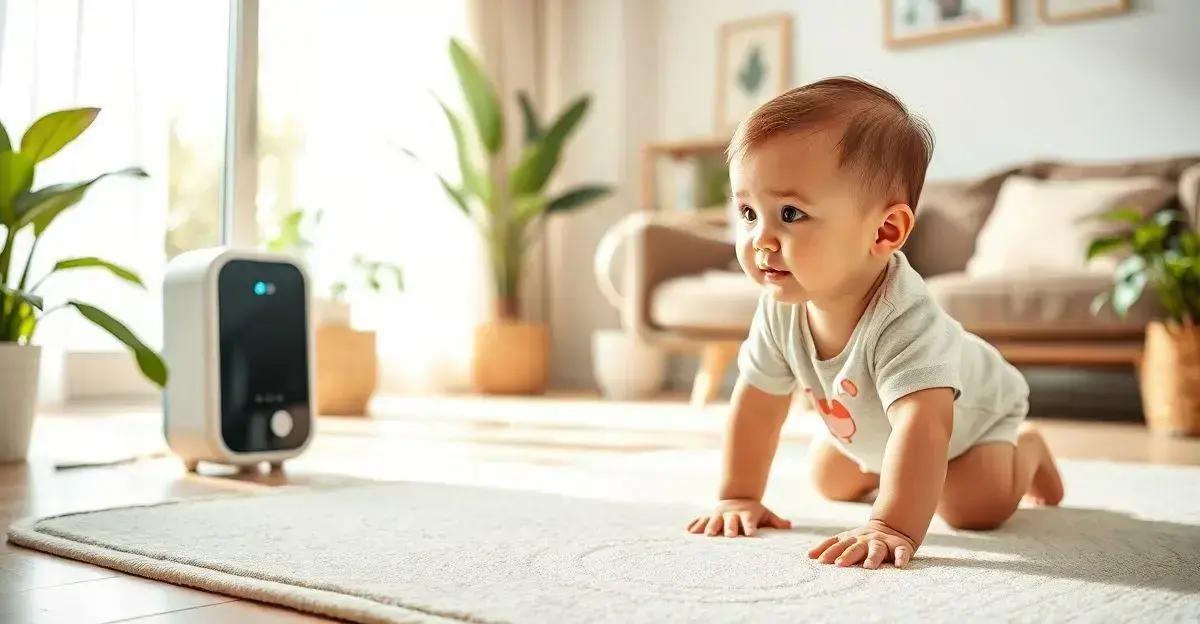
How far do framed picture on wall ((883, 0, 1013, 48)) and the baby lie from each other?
9.25 feet

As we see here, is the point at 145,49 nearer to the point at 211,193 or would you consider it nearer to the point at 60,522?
the point at 211,193

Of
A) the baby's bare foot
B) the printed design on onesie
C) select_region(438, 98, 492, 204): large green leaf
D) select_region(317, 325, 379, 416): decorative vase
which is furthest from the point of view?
select_region(438, 98, 492, 204): large green leaf

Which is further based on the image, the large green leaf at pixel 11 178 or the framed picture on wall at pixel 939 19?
the framed picture on wall at pixel 939 19

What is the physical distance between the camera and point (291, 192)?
3516 millimetres

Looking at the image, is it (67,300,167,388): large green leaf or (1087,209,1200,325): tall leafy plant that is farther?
(1087,209,1200,325): tall leafy plant

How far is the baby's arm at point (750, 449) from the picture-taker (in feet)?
3.67

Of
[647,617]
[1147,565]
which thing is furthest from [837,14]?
[647,617]

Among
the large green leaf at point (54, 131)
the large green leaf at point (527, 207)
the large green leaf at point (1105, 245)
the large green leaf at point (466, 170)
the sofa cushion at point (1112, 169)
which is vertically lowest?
the large green leaf at point (1105, 245)

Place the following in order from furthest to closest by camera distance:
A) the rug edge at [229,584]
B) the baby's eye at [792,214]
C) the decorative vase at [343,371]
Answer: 1. the decorative vase at [343,371]
2. the baby's eye at [792,214]
3. the rug edge at [229,584]

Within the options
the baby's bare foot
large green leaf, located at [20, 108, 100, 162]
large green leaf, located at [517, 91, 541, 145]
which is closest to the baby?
the baby's bare foot

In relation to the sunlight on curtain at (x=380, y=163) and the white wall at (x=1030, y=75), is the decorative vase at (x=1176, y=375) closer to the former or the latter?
the white wall at (x=1030, y=75)

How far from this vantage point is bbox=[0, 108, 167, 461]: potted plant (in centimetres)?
166

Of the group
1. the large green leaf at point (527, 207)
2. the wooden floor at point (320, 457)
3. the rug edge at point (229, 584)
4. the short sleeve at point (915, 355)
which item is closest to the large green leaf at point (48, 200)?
the wooden floor at point (320, 457)

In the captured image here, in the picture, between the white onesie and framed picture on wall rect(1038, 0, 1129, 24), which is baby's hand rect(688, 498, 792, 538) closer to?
the white onesie
